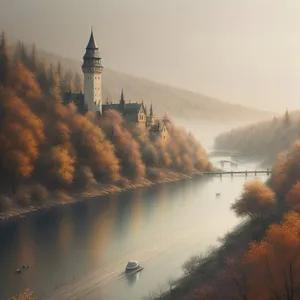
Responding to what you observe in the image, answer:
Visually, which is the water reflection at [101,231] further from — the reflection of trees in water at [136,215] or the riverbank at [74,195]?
the riverbank at [74,195]

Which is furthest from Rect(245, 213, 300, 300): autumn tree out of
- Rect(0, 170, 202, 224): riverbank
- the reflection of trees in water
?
Rect(0, 170, 202, 224): riverbank

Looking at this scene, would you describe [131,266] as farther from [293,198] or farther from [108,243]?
[293,198]

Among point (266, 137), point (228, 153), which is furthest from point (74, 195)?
point (228, 153)

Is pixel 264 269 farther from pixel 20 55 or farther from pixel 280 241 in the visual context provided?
pixel 20 55

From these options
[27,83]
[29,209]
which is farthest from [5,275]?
[27,83]

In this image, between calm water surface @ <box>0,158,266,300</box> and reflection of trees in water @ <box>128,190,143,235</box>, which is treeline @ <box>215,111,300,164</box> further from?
reflection of trees in water @ <box>128,190,143,235</box>

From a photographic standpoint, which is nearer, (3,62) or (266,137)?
(3,62)
